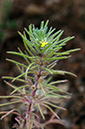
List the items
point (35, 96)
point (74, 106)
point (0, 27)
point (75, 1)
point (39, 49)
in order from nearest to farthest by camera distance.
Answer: point (39, 49) < point (35, 96) < point (74, 106) < point (0, 27) < point (75, 1)

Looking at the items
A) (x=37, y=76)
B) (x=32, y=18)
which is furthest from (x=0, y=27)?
(x=37, y=76)

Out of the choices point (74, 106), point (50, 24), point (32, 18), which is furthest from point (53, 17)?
point (74, 106)

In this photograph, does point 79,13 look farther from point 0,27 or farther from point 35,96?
point 35,96

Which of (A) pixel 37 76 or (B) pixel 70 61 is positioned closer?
(A) pixel 37 76

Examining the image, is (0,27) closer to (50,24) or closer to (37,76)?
(50,24)

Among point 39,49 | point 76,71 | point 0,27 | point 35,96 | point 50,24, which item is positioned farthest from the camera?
point 50,24

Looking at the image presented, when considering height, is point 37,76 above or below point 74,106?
above

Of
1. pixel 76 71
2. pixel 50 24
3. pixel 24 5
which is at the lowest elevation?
pixel 76 71
